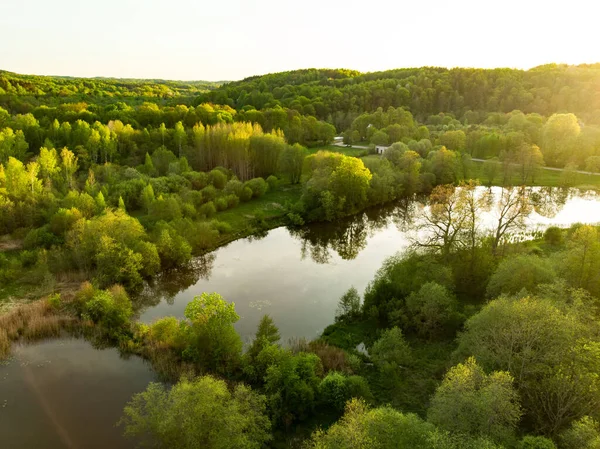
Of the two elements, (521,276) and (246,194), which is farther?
(246,194)

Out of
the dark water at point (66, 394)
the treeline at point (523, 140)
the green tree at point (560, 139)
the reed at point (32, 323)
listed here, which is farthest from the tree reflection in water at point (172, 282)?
the green tree at point (560, 139)

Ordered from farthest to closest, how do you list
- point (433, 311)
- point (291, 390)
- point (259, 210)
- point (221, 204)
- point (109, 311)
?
point (259, 210), point (221, 204), point (109, 311), point (433, 311), point (291, 390)

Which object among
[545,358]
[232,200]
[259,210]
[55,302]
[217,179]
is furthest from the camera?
[217,179]

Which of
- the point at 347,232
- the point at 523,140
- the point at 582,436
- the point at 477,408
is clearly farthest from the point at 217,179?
the point at 523,140

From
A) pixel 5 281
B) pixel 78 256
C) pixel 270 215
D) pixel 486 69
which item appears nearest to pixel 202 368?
pixel 78 256

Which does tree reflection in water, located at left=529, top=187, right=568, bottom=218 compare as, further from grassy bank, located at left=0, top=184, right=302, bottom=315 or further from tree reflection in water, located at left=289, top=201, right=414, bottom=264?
grassy bank, located at left=0, top=184, right=302, bottom=315

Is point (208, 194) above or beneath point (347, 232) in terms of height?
above

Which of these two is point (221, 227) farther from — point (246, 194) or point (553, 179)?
point (553, 179)
